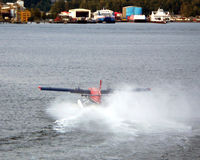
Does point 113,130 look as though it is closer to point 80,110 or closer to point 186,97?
point 80,110

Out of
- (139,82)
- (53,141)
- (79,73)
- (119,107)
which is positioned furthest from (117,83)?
(53,141)

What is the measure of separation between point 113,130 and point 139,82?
3087 cm

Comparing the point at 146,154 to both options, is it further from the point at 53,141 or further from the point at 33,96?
the point at 33,96

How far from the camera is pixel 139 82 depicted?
227 feet

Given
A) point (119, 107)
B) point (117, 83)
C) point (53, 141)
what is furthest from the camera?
point (117, 83)

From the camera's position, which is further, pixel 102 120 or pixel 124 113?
pixel 124 113

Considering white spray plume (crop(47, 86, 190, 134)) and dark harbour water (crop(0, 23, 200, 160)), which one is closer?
dark harbour water (crop(0, 23, 200, 160))

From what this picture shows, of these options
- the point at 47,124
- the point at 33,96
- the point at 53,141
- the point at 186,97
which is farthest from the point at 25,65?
the point at 53,141

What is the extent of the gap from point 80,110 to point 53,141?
11393 mm

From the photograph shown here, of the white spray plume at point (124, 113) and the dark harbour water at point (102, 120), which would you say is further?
the white spray plume at point (124, 113)

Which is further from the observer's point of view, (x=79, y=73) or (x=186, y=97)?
(x=79, y=73)

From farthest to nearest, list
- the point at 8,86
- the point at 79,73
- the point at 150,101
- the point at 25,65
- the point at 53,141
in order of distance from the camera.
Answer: the point at 25,65
the point at 79,73
the point at 8,86
the point at 150,101
the point at 53,141

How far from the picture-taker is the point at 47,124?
41531 millimetres

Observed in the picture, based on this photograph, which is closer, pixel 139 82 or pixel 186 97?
pixel 186 97
